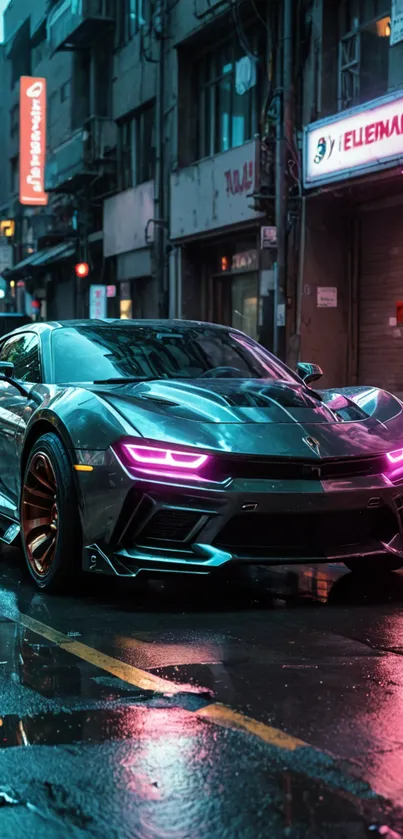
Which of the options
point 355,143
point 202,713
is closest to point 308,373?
point 202,713

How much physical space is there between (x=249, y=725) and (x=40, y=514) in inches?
102

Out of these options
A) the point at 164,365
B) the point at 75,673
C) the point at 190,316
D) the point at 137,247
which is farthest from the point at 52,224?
the point at 75,673

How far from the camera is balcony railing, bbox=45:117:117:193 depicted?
26.8 m

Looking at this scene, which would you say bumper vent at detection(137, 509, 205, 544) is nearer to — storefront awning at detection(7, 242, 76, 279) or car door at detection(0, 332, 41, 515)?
car door at detection(0, 332, 41, 515)

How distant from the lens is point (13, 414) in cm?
612

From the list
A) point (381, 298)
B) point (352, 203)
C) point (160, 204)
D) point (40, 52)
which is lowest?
point (381, 298)

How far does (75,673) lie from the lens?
152 inches

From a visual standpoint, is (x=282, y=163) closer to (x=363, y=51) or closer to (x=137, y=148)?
(x=363, y=51)

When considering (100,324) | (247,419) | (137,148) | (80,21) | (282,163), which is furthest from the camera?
(80,21)

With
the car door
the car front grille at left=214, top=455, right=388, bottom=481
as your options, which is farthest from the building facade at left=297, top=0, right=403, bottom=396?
the car front grille at left=214, top=455, right=388, bottom=481

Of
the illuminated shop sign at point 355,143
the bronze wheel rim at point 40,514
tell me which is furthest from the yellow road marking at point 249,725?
the illuminated shop sign at point 355,143

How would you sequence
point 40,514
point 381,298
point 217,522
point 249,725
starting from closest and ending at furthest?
point 249,725 < point 217,522 < point 40,514 < point 381,298

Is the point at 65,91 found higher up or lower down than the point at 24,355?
higher up

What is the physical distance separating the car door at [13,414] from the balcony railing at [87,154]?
21.0 m
